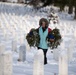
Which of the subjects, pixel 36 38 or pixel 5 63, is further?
pixel 36 38

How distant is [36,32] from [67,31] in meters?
9.86

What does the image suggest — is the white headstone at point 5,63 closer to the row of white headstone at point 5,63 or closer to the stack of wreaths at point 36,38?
the row of white headstone at point 5,63

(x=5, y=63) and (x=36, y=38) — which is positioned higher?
(x=36, y=38)

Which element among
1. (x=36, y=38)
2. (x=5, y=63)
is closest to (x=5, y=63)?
(x=5, y=63)

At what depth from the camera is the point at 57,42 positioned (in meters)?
9.09

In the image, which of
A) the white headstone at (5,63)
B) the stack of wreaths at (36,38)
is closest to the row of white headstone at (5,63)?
the white headstone at (5,63)

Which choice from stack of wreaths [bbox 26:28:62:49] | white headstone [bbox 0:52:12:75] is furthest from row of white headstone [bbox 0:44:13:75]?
stack of wreaths [bbox 26:28:62:49]

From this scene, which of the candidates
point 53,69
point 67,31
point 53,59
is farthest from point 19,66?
point 67,31

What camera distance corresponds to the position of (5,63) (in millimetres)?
6816

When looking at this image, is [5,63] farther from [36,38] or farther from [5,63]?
[36,38]

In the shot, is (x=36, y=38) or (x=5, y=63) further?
(x=36, y=38)

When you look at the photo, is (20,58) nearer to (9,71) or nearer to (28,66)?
(28,66)

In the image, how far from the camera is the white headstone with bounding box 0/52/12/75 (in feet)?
22.3

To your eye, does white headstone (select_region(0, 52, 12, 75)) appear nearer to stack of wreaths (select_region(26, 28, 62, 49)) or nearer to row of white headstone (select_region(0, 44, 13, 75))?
row of white headstone (select_region(0, 44, 13, 75))
